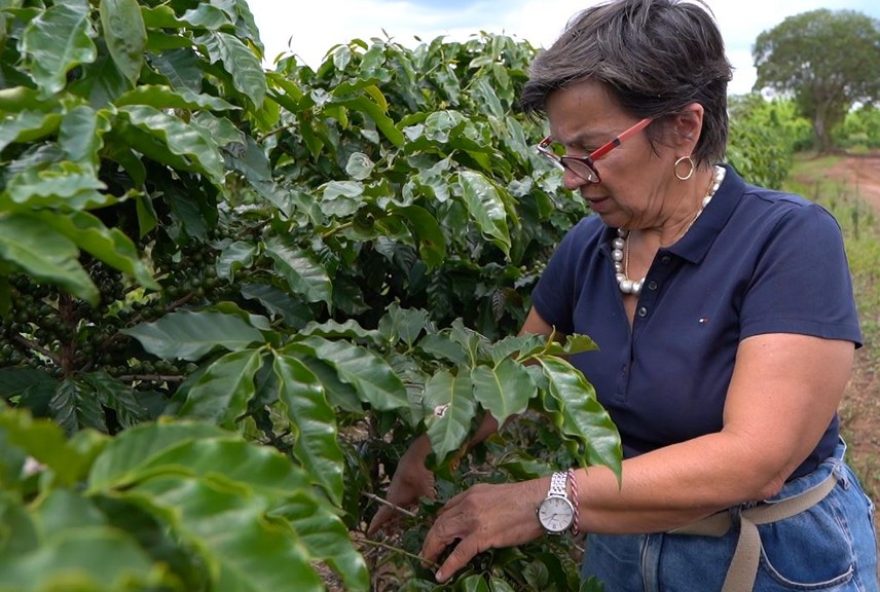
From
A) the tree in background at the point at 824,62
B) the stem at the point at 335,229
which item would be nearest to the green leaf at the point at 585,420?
the stem at the point at 335,229

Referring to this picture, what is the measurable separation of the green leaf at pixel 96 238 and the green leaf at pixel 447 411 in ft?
1.83

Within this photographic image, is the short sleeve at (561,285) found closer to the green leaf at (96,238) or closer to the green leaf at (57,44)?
the green leaf at (57,44)

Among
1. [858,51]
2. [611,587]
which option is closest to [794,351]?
[611,587]

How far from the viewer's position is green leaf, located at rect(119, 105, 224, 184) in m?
1.11

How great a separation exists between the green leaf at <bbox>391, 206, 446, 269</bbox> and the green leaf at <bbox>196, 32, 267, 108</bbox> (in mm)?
311

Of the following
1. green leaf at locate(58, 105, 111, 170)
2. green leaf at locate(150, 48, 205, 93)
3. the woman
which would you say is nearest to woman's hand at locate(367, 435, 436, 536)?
the woman

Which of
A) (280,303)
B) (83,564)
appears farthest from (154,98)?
(83,564)

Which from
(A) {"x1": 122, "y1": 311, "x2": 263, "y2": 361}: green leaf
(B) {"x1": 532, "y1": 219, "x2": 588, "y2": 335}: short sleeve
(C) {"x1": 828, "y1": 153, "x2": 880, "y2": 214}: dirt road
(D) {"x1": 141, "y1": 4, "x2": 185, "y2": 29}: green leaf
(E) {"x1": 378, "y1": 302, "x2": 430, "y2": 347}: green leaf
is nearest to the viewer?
(A) {"x1": 122, "y1": 311, "x2": 263, "y2": 361}: green leaf

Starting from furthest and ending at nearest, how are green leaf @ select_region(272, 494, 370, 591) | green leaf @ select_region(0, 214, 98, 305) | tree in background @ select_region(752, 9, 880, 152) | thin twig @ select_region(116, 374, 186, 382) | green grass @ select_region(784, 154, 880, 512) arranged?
tree in background @ select_region(752, 9, 880, 152) → green grass @ select_region(784, 154, 880, 512) → thin twig @ select_region(116, 374, 186, 382) → green leaf @ select_region(272, 494, 370, 591) → green leaf @ select_region(0, 214, 98, 305)

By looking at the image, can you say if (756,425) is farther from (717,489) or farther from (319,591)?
(319,591)

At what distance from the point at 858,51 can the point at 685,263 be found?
4331cm

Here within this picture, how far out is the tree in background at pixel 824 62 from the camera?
4044 cm

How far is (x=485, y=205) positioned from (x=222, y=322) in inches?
20.2

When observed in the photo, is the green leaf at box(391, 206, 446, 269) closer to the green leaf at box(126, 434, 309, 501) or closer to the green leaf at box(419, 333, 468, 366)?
the green leaf at box(419, 333, 468, 366)
